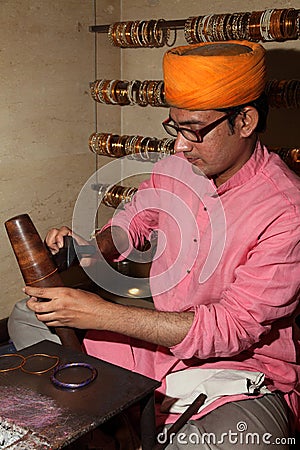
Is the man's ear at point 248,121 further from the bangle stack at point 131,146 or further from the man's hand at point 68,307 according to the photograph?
the bangle stack at point 131,146

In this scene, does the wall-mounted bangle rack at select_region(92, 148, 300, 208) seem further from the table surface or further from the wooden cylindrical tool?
the table surface

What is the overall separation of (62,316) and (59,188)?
1.51m

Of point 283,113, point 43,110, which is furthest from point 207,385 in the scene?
point 43,110

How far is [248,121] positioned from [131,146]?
1182mm

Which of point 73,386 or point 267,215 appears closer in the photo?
point 73,386

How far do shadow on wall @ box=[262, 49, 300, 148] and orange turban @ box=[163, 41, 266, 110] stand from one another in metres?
0.84

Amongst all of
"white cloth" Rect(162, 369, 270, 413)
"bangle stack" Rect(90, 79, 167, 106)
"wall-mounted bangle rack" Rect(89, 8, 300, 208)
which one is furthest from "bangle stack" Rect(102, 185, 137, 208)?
"white cloth" Rect(162, 369, 270, 413)

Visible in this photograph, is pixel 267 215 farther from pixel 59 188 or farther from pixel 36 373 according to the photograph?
pixel 59 188

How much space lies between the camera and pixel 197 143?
1.70 m

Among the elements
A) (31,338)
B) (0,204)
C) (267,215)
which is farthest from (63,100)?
(267,215)

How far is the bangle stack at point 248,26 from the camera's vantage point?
2256 millimetres

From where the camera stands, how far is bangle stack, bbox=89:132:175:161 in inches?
108

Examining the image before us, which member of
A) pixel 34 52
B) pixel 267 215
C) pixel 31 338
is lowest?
pixel 31 338

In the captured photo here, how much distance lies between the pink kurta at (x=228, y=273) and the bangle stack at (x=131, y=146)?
0.68 metres
